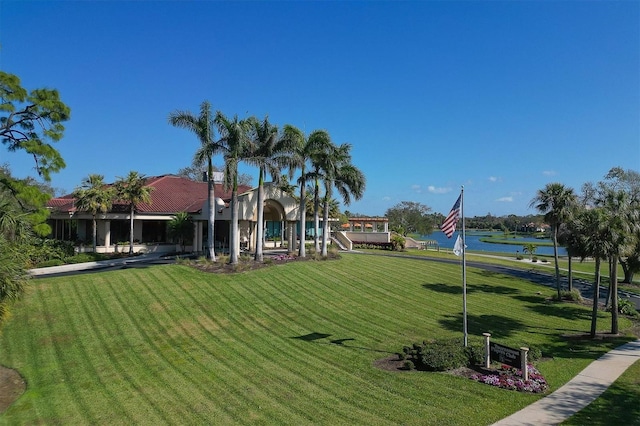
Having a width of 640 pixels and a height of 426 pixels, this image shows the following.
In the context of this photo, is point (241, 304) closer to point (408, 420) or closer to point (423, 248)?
point (408, 420)

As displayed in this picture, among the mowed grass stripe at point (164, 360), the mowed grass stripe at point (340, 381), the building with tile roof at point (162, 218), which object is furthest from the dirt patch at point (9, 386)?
the building with tile roof at point (162, 218)

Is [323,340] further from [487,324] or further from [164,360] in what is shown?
[487,324]

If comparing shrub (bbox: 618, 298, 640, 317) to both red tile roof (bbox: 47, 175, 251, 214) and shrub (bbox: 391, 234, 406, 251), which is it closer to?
shrub (bbox: 391, 234, 406, 251)

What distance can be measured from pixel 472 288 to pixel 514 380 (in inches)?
647

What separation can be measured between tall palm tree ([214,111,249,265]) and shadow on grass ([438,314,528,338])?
1313cm

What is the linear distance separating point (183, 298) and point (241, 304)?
2.90 m

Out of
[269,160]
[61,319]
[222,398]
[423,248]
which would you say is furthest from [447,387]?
[423,248]

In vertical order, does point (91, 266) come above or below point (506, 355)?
above

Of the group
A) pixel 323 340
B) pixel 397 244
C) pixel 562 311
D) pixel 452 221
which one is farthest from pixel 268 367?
pixel 397 244

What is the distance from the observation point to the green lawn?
414 inches

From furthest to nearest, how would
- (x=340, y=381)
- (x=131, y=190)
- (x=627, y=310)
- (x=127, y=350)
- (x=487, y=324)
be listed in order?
(x=131, y=190), (x=627, y=310), (x=487, y=324), (x=127, y=350), (x=340, y=381)

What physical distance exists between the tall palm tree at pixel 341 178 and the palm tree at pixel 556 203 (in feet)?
41.8

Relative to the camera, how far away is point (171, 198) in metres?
38.0

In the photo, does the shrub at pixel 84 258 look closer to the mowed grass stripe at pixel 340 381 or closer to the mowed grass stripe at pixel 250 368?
the mowed grass stripe at pixel 250 368
